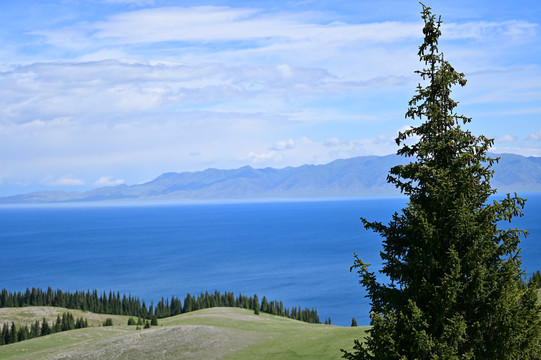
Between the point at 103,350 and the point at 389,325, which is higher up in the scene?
the point at 389,325

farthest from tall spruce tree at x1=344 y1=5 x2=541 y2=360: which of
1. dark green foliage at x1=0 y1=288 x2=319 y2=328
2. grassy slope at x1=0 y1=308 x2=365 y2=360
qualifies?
dark green foliage at x1=0 y1=288 x2=319 y2=328

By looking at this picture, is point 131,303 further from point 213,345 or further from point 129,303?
point 213,345

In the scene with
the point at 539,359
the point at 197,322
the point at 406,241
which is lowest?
the point at 197,322

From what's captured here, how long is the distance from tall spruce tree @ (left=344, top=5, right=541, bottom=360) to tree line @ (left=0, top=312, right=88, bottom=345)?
356 ft

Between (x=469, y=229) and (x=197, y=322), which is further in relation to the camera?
→ (x=197, y=322)

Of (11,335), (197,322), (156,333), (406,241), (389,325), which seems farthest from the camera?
(11,335)

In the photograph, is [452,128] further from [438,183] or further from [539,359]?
[539,359]

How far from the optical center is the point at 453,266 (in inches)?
613

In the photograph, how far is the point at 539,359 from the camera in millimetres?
16094

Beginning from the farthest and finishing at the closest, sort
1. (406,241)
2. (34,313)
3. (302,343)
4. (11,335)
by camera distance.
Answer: (34,313) < (11,335) < (302,343) < (406,241)

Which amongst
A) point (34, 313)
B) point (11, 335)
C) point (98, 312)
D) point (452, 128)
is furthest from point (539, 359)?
point (98, 312)

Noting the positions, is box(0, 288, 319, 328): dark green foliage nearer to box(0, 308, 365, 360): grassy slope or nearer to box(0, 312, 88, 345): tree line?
box(0, 312, 88, 345): tree line

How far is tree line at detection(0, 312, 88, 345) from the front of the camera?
4146 inches

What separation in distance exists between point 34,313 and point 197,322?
73664mm
